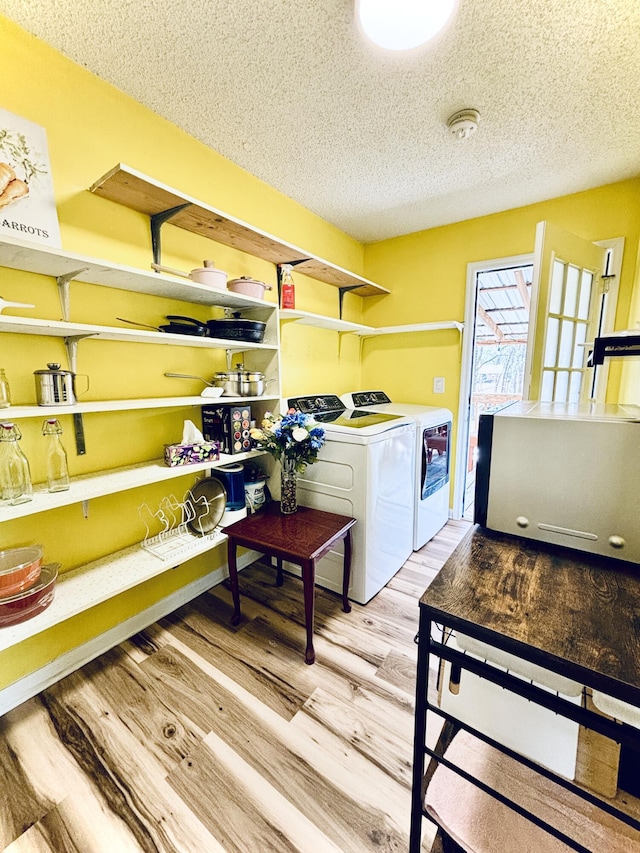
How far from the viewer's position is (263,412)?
6.82ft

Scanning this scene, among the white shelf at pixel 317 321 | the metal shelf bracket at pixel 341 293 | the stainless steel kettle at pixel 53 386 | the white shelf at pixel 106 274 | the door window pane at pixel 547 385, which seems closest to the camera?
the white shelf at pixel 106 274

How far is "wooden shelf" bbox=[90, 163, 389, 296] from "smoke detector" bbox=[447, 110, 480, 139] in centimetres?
91

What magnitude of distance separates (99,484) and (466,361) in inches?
104

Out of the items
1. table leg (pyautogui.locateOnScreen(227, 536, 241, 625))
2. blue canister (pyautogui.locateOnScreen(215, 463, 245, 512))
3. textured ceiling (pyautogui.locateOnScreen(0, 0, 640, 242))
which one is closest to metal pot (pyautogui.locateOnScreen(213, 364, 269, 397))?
blue canister (pyautogui.locateOnScreen(215, 463, 245, 512))

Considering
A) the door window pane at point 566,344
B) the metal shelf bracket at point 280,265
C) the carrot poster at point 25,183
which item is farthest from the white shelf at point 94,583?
the door window pane at point 566,344

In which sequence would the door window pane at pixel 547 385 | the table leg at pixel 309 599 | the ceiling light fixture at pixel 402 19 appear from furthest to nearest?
the door window pane at pixel 547 385 < the table leg at pixel 309 599 < the ceiling light fixture at pixel 402 19

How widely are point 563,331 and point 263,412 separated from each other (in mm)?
1850

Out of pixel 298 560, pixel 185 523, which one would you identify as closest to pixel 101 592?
pixel 185 523

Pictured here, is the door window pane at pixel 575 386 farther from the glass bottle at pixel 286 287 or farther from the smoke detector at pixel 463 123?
the glass bottle at pixel 286 287

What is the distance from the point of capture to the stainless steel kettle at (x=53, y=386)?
1239 millimetres

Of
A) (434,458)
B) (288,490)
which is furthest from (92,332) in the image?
(434,458)

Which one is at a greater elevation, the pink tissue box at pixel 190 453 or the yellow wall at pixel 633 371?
the yellow wall at pixel 633 371

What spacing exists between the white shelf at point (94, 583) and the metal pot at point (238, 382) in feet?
2.52

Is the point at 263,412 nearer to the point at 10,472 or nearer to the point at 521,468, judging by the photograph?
the point at 10,472
